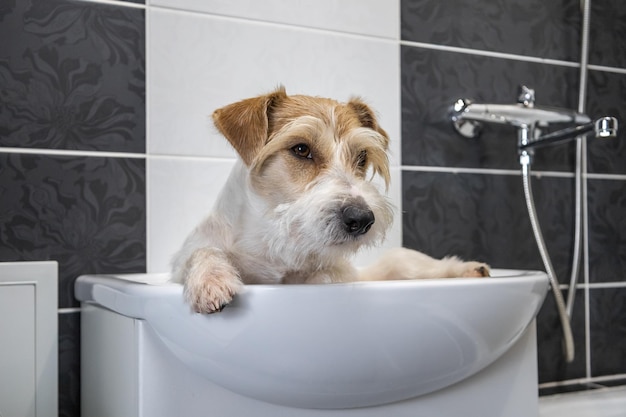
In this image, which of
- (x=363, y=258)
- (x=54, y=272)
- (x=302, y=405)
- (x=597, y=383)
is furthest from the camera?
(x=597, y=383)

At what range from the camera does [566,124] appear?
1.81m

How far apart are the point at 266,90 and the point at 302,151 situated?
50cm

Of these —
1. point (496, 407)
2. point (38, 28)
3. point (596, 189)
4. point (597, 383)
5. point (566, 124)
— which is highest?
point (38, 28)

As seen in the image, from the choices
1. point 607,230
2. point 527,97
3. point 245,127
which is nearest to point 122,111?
point 245,127

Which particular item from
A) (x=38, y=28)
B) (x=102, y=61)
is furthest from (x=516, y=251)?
(x=38, y=28)

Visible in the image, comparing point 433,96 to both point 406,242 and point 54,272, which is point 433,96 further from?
point 54,272

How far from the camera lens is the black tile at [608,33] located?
1.95 m

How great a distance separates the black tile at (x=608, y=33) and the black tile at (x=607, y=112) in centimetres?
5

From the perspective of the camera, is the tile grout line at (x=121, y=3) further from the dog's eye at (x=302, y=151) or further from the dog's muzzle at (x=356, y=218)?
the dog's muzzle at (x=356, y=218)

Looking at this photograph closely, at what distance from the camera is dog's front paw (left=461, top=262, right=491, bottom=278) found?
116cm

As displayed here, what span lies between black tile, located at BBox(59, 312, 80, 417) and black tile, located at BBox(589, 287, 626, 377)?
145cm

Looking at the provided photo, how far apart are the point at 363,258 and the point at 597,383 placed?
0.85 meters

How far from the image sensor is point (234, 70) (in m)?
1.53

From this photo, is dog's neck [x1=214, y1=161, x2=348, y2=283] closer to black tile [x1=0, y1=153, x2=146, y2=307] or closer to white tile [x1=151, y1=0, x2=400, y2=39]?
black tile [x1=0, y1=153, x2=146, y2=307]
